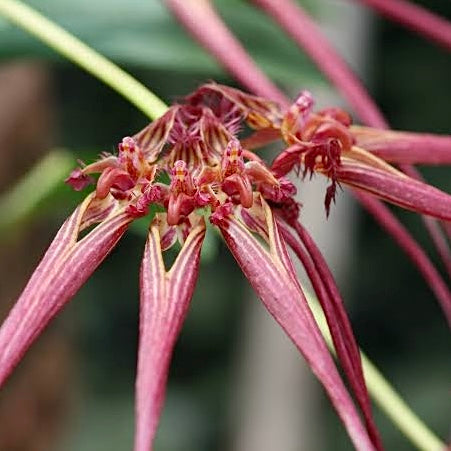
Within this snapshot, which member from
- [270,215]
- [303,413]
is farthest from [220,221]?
[303,413]

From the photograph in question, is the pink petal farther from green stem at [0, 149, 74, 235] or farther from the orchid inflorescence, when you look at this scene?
green stem at [0, 149, 74, 235]

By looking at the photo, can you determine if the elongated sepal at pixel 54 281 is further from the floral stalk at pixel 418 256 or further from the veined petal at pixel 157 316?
the floral stalk at pixel 418 256

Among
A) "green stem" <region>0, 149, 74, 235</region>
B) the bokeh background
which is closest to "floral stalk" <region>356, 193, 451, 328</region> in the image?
"green stem" <region>0, 149, 74, 235</region>

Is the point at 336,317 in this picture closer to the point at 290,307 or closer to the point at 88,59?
the point at 290,307

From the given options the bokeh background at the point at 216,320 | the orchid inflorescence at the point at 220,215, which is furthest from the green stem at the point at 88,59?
the bokeh background at the point at 216,320

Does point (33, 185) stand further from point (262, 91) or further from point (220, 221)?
point (220, 221)
